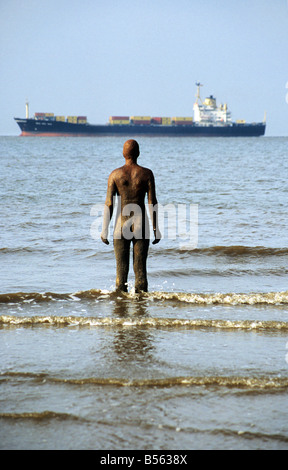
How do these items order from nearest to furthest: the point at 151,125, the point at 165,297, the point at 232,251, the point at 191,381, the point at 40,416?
the point at 40,416, the point at 191,381, the point at 165,297, the point at 232,251, the point at 151,125

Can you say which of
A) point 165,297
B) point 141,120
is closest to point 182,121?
point 141,120

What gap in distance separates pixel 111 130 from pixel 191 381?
13571 cm

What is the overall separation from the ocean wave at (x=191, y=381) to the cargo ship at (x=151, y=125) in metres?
133

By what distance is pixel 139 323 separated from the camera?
19.8ft

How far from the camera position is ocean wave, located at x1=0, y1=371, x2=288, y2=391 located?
4246mm

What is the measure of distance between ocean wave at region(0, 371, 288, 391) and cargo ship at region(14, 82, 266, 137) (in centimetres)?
13337

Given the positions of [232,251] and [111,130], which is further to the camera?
[111,130]

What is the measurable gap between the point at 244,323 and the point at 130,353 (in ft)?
4.75

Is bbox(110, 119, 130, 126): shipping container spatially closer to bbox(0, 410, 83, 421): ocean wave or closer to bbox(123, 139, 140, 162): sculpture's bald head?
bbox(123, 139, 140, 162): sculpture's bald head

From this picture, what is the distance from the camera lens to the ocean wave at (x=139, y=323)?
5.89m

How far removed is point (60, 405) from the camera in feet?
12.8

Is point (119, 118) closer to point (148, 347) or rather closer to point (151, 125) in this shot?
point (151, 125)

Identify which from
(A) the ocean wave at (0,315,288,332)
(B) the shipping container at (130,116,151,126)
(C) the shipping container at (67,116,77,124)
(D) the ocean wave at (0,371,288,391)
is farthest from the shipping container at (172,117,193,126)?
(D) the ocean wave at (0,371,288,391)

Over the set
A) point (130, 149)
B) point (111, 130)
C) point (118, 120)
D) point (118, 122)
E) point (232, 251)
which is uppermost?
point (118, 120)
